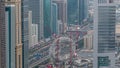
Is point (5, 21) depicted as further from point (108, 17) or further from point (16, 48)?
point (108, 17)

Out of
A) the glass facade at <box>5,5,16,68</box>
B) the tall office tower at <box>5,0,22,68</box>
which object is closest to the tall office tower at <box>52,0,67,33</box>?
the tall office tower at <box>5,0,22,68</box>

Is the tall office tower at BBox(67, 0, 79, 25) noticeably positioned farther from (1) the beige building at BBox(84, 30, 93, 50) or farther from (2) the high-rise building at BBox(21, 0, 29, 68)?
(2) the high-rise building at BBox(21, 0, 29, 68)

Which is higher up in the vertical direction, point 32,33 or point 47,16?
point 47,16

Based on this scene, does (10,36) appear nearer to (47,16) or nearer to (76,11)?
(47,16)

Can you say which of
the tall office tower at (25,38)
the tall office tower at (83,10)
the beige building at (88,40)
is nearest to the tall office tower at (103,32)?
the beige building at (88,40)

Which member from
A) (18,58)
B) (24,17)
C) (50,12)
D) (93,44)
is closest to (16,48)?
(18,58)

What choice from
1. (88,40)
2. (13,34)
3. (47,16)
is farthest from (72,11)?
(13,34)
